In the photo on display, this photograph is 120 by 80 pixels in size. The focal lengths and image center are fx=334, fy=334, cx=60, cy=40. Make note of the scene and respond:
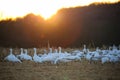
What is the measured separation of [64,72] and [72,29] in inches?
727

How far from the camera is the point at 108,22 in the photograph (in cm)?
2905

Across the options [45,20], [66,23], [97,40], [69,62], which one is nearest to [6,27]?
[45,20]

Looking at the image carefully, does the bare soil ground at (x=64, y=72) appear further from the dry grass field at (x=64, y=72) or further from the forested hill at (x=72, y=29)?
the forested hill at (x=72, y=29)

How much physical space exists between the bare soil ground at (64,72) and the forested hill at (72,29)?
14764mm

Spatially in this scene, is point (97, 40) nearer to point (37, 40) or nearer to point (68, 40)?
point (68, 40)

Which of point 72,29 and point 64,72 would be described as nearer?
point 64,72

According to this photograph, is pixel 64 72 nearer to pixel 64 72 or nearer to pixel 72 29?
pixel 64 72

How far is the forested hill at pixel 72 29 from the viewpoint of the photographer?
2792cm

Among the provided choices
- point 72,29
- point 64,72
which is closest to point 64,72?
point 64,72

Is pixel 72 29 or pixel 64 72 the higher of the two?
pixel 72 29

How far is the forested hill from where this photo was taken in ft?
91.6

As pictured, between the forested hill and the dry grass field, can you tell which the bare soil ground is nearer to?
the dry grass field

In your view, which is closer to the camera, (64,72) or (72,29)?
(64,72)

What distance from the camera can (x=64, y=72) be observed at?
11117mm
